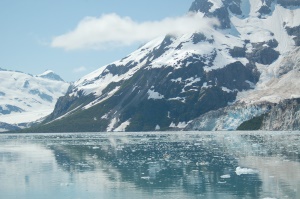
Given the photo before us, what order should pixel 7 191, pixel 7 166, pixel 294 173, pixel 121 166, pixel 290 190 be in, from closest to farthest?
pixel 290 190 → pixel 7 191 → pixel 294 173 → pixel 121 166 → pixel 7 166

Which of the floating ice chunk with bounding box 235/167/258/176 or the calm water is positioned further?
the floating ice chunk with bounding box 235/167/258/176

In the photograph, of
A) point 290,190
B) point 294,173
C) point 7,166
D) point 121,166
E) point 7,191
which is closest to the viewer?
point 290,190

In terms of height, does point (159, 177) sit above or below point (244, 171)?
below

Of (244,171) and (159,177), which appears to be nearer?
(159,177)

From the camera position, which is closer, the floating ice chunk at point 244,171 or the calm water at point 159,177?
the calm water at point 159,177

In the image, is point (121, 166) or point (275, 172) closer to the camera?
point (275, 172)

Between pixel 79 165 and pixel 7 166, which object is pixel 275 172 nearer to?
pixel 79 165

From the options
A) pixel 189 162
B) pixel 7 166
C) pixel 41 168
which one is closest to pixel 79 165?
pixel 41 168

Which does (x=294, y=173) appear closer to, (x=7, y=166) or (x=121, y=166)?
(x=121, y=166)

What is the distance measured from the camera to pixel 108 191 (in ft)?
200

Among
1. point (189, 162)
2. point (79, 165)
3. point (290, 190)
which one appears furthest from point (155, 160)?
point (290, 190)

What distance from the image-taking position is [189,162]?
90.8 m

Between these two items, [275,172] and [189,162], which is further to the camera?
[189,162]

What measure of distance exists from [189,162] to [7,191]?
1486 inches
